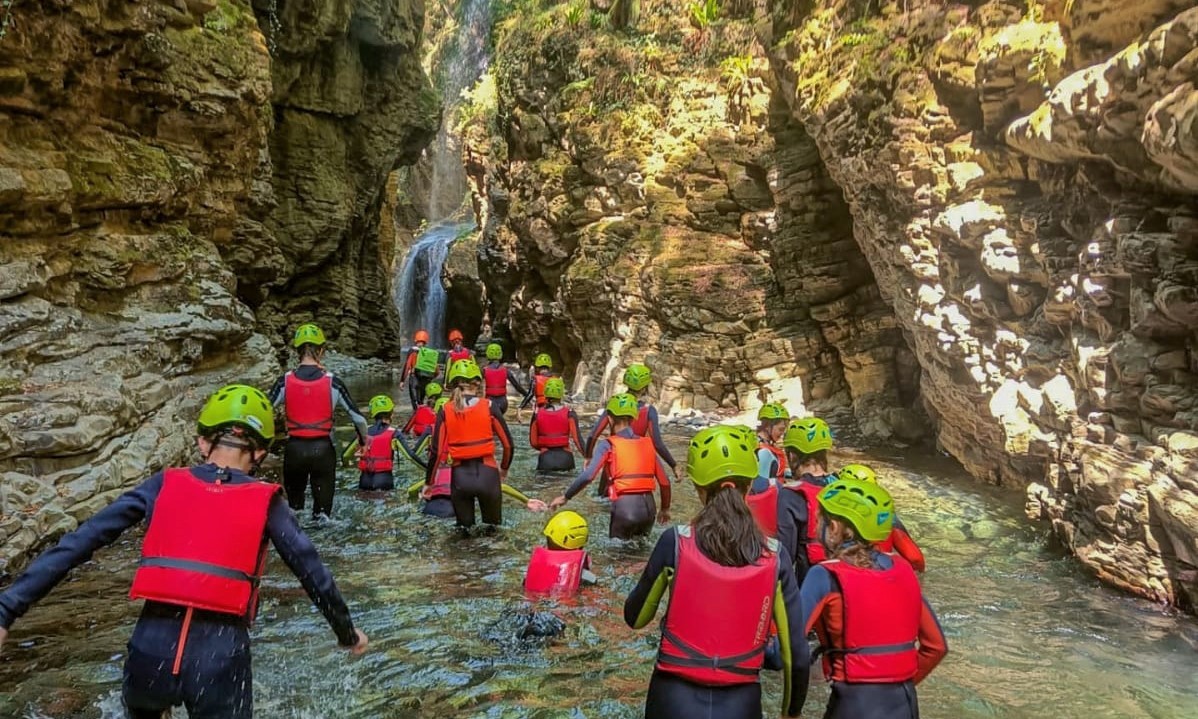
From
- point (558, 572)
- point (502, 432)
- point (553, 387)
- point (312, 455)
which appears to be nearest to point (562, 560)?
point (558, 572)

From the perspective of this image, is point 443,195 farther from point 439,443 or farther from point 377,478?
point 439,443

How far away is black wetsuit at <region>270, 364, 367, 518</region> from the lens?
8031mm

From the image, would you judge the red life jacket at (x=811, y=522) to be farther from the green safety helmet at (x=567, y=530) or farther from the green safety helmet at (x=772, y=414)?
the green safety helmet at (x=567, y=530)

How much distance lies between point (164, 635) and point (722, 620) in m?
2.18

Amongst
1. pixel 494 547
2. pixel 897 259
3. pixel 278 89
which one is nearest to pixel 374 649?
pixel 494 547

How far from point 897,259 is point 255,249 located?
55.2ft

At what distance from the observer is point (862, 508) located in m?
3.11

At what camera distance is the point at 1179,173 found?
216 inches

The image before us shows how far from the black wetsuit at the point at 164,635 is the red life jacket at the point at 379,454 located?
7029 millimetres

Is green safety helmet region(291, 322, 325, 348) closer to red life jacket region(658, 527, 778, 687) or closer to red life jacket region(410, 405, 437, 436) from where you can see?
red life jacket region(410, 405, 437, 436)

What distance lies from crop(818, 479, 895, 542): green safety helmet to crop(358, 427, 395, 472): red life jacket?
7847mm

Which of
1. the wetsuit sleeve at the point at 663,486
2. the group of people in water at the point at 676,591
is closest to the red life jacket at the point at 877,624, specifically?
the group of people in water at the point at 676,591

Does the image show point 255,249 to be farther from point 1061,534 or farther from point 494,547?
point 1061,534

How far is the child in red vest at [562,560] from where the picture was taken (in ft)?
20.0
